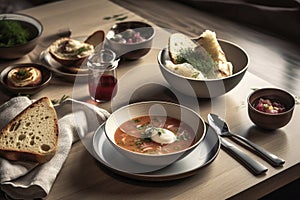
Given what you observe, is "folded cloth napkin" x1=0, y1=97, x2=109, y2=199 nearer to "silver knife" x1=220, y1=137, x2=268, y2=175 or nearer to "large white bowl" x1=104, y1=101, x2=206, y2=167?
"large white bowl" x1=104, y1=101, x2=206, y2=167

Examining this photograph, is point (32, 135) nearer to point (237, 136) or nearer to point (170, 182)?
point (170, 182)

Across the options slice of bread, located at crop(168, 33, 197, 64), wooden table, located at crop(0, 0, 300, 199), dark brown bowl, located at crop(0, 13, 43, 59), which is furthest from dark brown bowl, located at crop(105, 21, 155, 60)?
dark brown bowl, located at crop(0, 13, 43, 59)

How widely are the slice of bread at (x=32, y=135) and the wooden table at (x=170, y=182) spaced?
72 mm

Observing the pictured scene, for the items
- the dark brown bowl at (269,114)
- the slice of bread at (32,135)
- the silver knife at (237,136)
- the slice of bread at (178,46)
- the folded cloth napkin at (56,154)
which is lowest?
the folded cloth napkin at (56,154)

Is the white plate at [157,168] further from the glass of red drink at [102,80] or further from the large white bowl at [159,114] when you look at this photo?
the glass of red drink at [102,80]

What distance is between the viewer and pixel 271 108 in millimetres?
1654

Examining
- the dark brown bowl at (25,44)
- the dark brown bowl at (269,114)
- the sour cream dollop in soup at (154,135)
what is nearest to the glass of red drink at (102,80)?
the sour cream dollop in soup at (154,135)

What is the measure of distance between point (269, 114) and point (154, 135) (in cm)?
35

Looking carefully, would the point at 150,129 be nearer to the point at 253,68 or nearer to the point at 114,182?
the point at 114,182

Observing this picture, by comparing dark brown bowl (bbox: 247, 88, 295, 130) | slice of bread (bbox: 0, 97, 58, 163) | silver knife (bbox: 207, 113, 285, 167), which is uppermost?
dark brown bowl (bbox: 247, 88, 295, 130)

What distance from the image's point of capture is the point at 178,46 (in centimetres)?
186

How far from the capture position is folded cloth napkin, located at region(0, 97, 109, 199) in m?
1.38

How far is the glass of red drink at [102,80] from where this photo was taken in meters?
1.79

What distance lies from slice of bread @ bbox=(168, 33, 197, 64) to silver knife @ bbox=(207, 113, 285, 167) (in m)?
0.25
